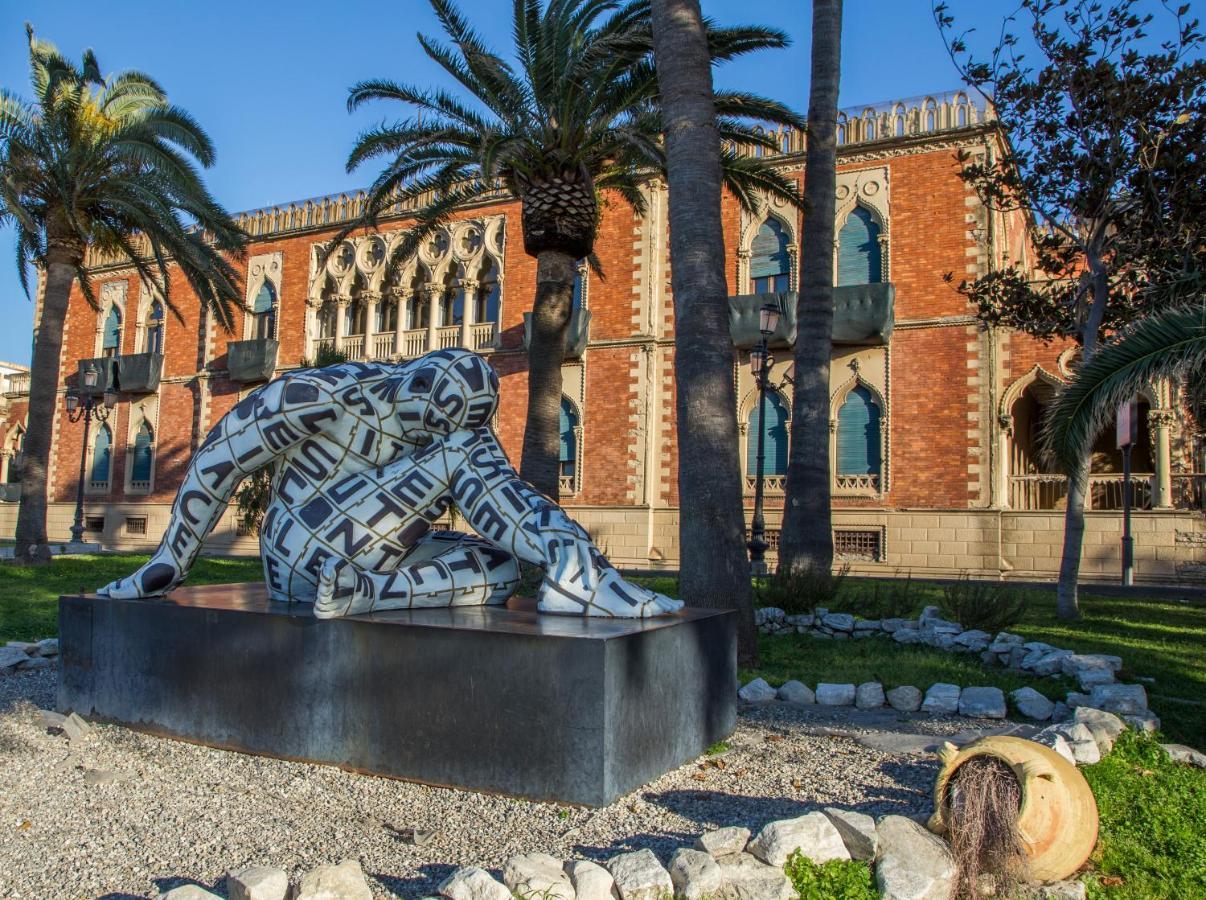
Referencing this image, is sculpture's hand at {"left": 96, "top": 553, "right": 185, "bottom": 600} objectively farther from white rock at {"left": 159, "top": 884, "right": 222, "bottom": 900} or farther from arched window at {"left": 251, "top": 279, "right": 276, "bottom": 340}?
arched window at {"left": 251, "top": 279, "right": 276, "bottom": 340}

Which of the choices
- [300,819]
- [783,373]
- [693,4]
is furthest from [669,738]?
[783,373]

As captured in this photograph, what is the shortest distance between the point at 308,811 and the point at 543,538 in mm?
1567

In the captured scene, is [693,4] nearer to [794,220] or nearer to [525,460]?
[525,460]

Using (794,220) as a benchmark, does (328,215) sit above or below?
above

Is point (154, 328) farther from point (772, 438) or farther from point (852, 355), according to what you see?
point (852, 355)

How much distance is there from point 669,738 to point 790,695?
220cm

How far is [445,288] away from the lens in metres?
26.6

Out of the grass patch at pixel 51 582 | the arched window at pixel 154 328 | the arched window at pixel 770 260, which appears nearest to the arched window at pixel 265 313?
the arched window at pixel 154 328

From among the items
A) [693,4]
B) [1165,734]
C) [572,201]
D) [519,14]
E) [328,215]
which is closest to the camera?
[1165,734]

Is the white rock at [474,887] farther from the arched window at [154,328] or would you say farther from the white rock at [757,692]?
the arched window at [154,328]

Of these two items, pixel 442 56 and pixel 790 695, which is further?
pixel 442 56

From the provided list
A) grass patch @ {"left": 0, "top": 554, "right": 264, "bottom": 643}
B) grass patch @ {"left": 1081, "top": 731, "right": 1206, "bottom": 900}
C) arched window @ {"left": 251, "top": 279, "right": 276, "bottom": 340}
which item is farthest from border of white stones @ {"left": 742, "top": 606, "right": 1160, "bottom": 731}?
arched window @ {"left": 251, "top": 279, "right": 276, "bottom": 340}

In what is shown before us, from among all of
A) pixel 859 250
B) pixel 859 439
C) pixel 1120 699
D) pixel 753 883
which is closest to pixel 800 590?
pixel 1120 699

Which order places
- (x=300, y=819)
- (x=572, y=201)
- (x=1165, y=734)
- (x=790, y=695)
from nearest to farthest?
(x=300, y=819) → (x=1165, y=734) → (x=790, y=695) → (x=572, y=201)
